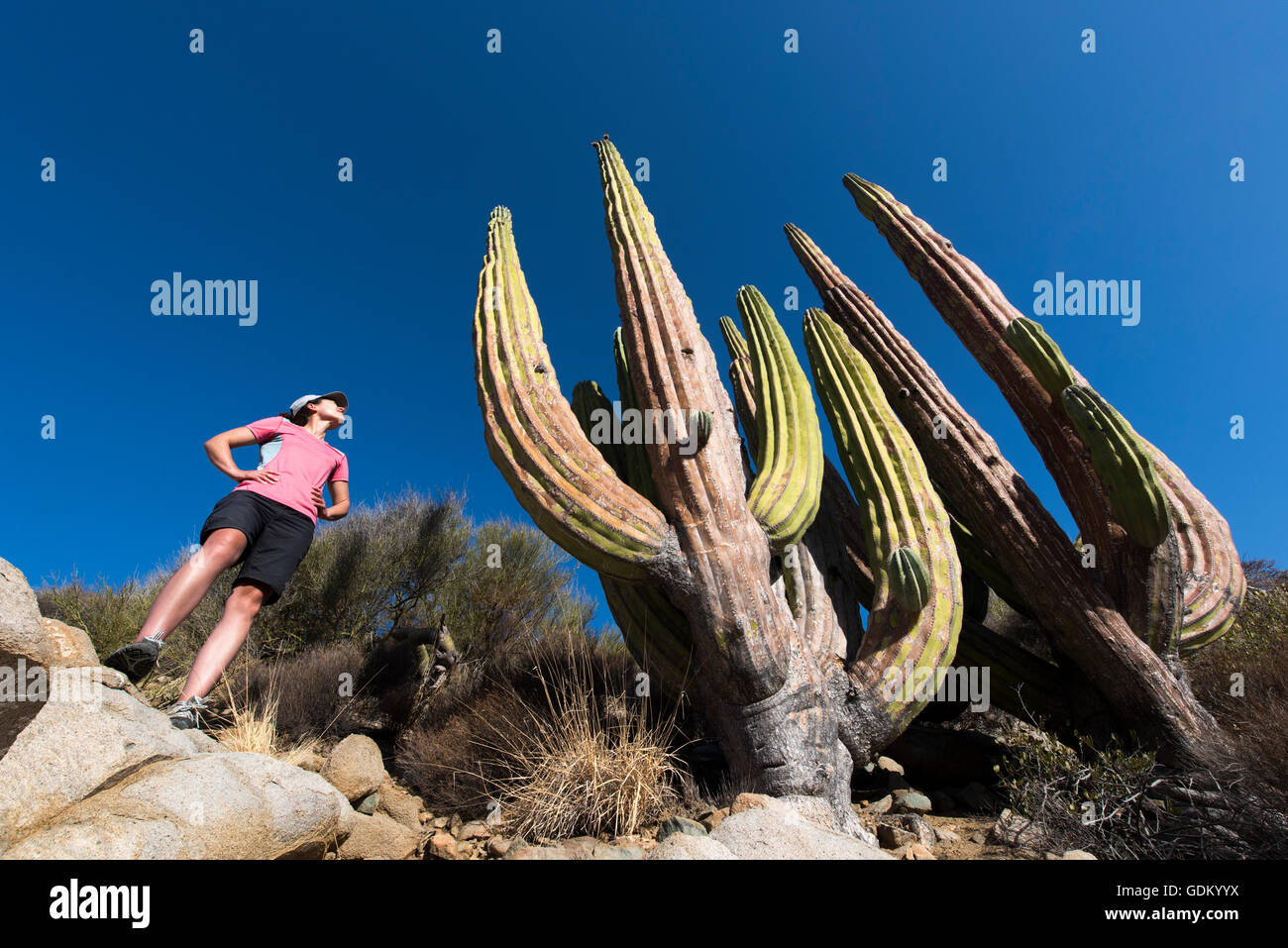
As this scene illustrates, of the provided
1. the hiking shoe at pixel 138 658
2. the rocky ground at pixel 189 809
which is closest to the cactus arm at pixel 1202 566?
the rocky ground at pixel 189 809

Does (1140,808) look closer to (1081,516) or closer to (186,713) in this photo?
(1081,516)

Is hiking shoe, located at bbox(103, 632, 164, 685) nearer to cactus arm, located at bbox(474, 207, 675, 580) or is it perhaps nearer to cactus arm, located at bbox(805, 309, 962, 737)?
cactus arm, located at bbox(474, 207, 675, 580)

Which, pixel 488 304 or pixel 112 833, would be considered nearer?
pixel 112 833

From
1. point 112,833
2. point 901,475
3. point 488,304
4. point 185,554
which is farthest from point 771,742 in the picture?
point 185,554

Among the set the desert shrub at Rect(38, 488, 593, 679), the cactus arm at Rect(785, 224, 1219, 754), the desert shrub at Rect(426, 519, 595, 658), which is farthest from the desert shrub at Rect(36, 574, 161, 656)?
the cactus arm at Rect(785, 224, 1219, 754)

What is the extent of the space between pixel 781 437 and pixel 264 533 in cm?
313

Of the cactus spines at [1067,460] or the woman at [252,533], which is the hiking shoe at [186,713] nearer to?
the woman at [252,533]

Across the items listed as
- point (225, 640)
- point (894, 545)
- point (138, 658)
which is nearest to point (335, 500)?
point (225, 640)

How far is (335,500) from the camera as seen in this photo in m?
3.85

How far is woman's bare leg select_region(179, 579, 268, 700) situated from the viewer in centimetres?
278

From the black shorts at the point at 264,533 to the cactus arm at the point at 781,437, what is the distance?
2.60 metres
